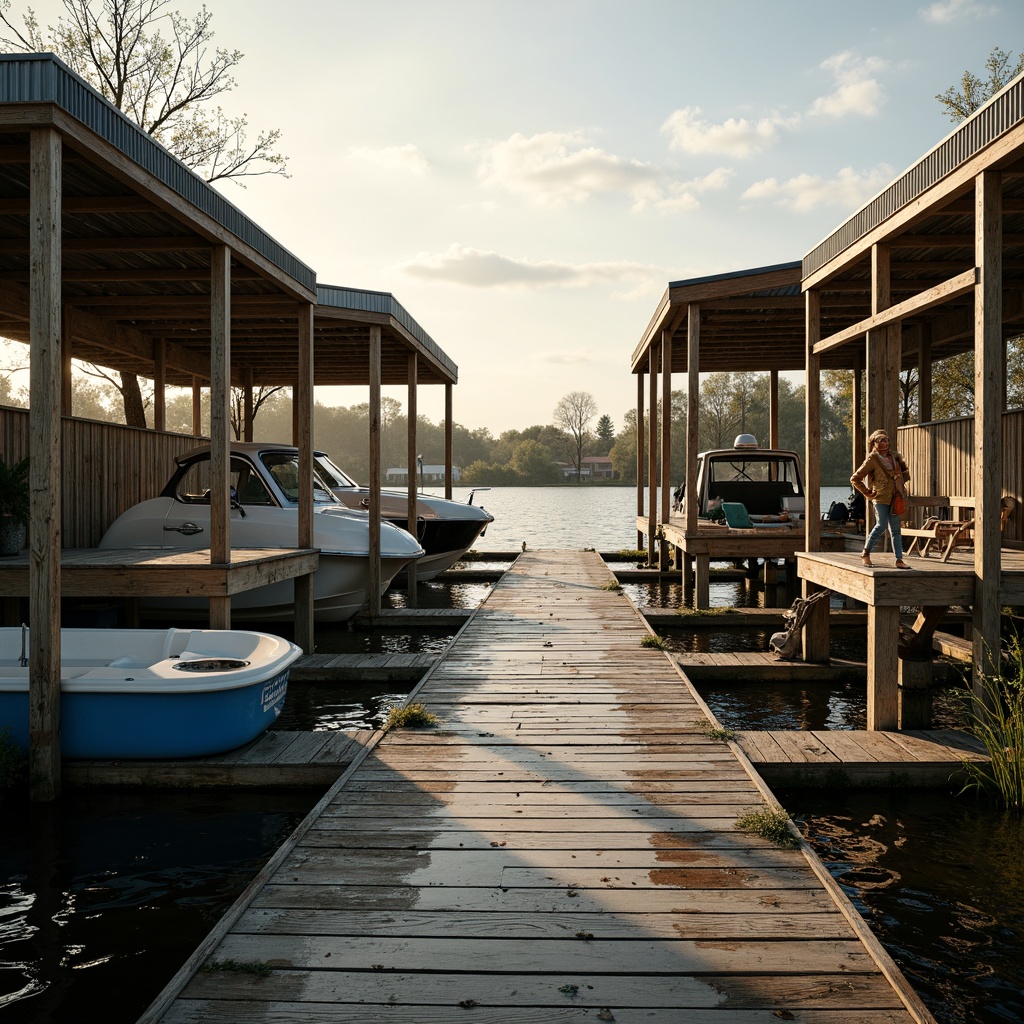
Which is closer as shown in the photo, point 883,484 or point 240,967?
point 240,967

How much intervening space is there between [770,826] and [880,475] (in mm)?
3504

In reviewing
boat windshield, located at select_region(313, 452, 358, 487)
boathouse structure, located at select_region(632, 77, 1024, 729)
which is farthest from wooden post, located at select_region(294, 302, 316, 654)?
boathouse structure, located at select_region(632, 77, 1024, 729)

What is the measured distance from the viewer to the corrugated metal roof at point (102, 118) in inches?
219

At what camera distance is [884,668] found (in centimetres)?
663

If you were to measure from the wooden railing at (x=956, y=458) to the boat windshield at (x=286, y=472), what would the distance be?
7374mm

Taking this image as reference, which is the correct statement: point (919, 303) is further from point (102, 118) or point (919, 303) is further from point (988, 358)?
point (102, 118)

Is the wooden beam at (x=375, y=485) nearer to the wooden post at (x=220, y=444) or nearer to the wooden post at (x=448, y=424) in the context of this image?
→ the wooden post at (x=220, y=444)

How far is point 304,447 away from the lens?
34.3 ft

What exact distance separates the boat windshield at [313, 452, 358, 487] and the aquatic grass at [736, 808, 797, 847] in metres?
10.3

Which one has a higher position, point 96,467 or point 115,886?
point 96,467

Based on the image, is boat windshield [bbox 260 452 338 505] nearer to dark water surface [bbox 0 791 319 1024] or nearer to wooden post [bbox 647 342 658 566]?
dark water surface [bbox 0 791 319 1024]

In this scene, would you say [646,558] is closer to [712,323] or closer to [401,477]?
[712,323]

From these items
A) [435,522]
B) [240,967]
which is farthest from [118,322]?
[240,967]

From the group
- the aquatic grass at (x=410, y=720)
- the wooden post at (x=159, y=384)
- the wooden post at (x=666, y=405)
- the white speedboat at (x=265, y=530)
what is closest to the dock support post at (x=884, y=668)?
the aquatic grass at (x=410, y=720)
